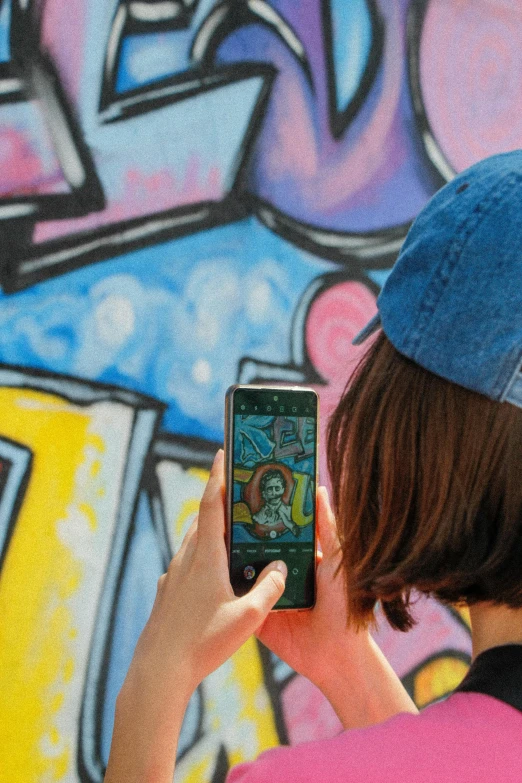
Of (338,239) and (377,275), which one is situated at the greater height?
(338,239)

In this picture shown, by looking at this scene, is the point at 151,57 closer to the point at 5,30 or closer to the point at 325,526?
the point at 5,30

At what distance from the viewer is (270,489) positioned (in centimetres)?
96

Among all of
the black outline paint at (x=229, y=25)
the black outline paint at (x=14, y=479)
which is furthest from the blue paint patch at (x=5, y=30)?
the black outline paint at (x=14, y=479)

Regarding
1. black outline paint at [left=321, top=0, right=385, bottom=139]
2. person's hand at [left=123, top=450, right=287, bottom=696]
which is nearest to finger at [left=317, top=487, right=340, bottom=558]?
person's hand at [left=123, top=450, right=287, bottom=696]

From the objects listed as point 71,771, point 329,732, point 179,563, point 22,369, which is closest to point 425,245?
point 179,563

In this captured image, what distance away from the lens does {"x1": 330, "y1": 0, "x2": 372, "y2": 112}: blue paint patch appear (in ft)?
6.78

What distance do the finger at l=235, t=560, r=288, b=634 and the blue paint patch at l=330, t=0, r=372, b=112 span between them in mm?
1538

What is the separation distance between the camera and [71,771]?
1605 mm

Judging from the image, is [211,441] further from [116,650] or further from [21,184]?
[21,184]

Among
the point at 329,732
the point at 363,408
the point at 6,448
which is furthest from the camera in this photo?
the point at 329,732

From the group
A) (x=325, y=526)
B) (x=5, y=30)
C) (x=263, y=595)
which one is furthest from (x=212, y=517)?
(x=5, y=30)

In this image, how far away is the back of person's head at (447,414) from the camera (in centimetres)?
64

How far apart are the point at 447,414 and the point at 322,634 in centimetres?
39

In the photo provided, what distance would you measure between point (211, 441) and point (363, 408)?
3.61ft
